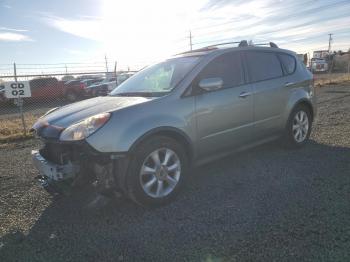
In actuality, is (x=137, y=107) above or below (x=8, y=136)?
above

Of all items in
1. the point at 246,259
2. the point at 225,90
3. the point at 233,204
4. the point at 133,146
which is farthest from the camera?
the point at 225,90

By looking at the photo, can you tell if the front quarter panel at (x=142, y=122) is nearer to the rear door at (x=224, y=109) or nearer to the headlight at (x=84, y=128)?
the headlight at (x=84, y=128)

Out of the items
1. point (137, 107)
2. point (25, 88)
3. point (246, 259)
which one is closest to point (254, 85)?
point (137, 107)

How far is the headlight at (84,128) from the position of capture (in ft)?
11.8

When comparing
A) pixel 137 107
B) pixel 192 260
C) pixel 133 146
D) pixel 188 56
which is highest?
pixel 188 56

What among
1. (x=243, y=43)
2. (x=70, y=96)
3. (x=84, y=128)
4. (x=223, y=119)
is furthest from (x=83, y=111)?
(x=70, y=96)

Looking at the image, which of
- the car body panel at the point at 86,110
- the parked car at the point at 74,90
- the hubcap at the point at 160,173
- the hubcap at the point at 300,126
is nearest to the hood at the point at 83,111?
the car body panel at the point at 86,110

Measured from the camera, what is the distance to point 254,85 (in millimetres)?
5066

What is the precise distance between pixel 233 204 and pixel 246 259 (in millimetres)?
1112

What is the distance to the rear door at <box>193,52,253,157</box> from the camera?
436 centimetres

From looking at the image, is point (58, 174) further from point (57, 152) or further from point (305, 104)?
point (305, 104)

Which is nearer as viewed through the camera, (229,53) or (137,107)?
(137,107)

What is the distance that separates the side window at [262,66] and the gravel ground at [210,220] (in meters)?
1.32

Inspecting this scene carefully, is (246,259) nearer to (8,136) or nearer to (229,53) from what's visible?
(229,53)
